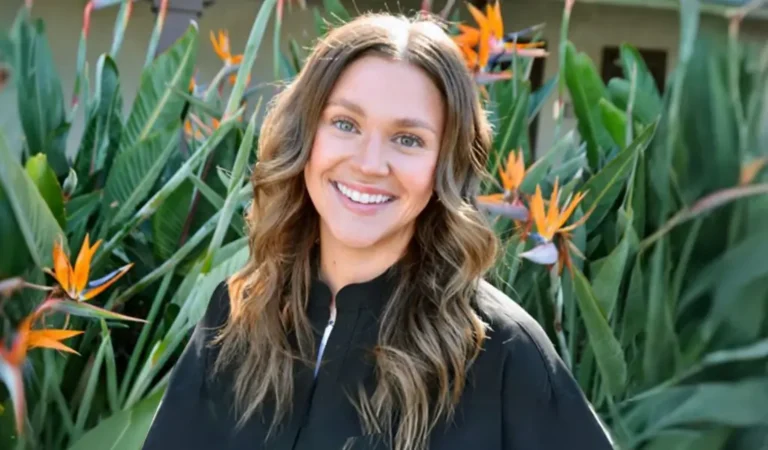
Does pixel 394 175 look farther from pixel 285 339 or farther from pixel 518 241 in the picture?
pixel 518 241

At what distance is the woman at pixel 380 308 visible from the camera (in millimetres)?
943

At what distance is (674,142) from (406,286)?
524mm

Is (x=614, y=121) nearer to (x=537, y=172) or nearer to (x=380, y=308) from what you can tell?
(x=537, y=172)

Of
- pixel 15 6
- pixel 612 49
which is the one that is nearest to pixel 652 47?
pixel 612 49

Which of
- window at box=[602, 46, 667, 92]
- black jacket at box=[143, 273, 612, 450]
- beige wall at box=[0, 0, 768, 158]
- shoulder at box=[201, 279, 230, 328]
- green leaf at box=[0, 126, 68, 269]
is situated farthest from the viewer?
window at box=[602, 46, 667, 92]

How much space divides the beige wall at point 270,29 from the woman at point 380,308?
2.73m

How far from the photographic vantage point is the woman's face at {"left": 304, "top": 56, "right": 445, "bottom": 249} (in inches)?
37.3

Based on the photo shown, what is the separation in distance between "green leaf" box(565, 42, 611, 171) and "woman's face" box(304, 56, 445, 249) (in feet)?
2.76

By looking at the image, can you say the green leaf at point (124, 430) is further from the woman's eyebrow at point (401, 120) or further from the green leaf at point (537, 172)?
the green leaf at point (537, 172)

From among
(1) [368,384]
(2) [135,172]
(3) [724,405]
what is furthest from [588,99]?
(1) [368,384]

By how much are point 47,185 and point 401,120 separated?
72 centimetres

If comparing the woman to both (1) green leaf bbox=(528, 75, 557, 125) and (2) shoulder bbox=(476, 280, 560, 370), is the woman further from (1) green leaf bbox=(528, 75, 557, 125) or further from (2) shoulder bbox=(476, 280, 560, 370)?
(1) green leaf bbox=(528, 75, 557, 125)

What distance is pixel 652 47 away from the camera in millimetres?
4656

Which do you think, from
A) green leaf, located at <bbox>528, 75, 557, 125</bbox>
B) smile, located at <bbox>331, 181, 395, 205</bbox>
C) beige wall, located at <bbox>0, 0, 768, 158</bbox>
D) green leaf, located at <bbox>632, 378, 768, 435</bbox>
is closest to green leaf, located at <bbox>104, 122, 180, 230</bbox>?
smile, located at <bbox>331, 181, 395, 205</bbox>
